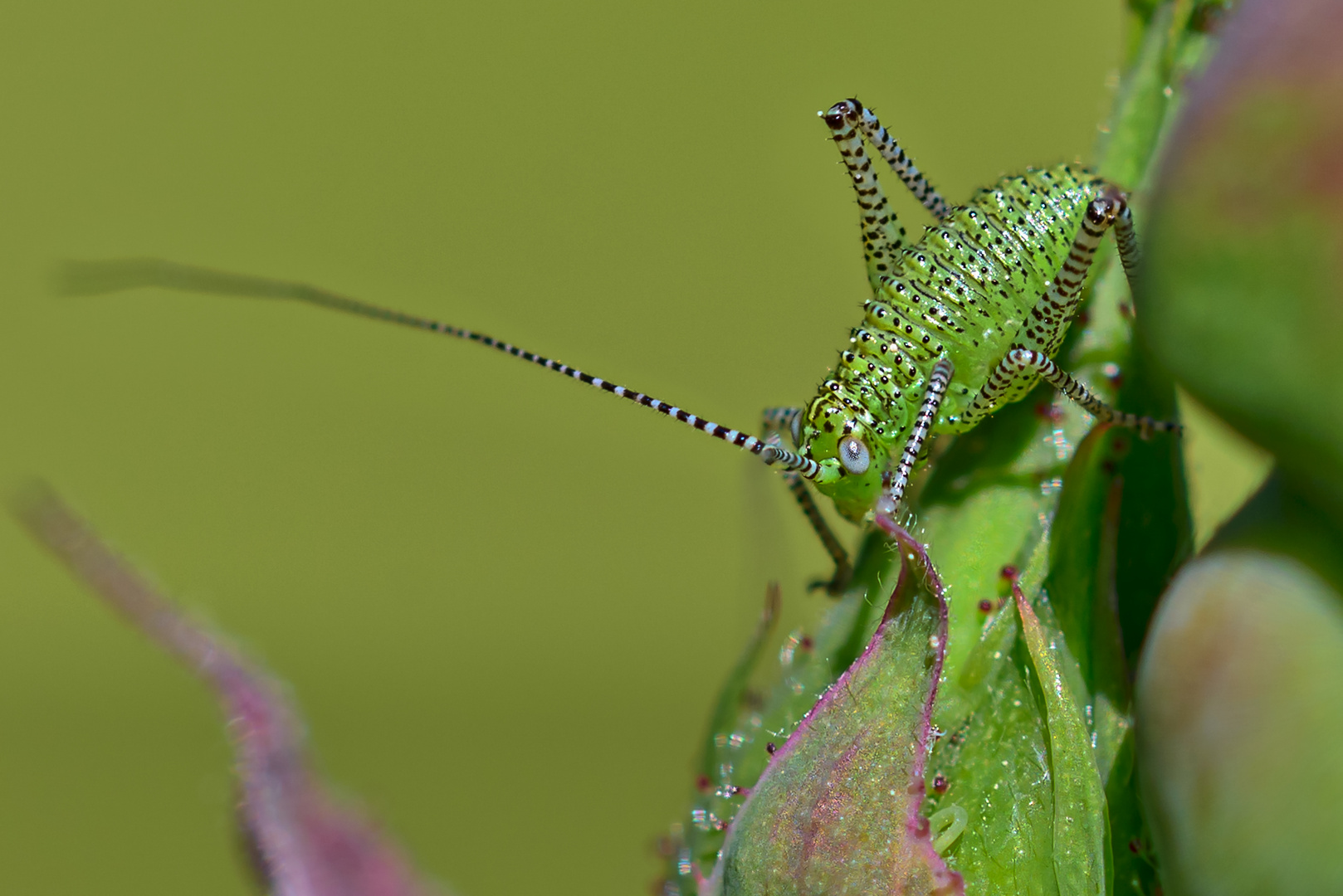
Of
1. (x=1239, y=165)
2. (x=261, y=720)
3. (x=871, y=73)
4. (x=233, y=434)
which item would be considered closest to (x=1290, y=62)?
(x=1239, y=165)

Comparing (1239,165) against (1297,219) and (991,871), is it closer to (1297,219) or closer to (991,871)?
(1297,219)

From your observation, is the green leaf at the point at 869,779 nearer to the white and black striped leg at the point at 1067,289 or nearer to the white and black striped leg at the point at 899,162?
the white and black striped leg at the point at 1067,289

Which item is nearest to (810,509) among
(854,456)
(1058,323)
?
(854,456)

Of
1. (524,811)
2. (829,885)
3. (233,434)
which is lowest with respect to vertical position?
(524,811)

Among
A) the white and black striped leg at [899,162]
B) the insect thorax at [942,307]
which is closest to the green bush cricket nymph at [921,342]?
the insect thorax at [942,307]

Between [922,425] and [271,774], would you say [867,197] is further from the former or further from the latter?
[271,774]

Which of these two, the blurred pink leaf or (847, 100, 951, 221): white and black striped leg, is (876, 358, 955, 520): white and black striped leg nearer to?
(847, 100, 951, 221): white and black striped leg

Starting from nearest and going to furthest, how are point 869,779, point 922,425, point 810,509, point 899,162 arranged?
point 869,779 → point 922,425 → point 810,509 → point 899,162
